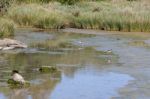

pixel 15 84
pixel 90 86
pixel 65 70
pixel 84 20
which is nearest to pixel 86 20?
pixel 84 20

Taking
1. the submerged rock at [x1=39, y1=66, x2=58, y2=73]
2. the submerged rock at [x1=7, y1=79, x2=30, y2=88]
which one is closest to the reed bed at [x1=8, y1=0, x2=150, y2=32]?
the submerged rock at [x1=39, y1=66, x2=58, y2=73]

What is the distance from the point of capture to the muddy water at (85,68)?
929 centimetres

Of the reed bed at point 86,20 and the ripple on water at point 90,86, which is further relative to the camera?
the reed bed at point 86,20

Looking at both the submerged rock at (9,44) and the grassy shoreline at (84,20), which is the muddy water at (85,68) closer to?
the submerged rock at (9,44)

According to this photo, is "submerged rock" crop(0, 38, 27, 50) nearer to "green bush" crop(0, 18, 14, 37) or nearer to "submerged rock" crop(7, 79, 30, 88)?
"green bush" crop(0, 18, 14, 37)

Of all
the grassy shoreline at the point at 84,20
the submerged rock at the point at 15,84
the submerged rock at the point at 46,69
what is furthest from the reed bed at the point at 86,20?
the submerged rock at the point at 15,84

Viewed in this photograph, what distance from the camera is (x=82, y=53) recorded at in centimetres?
1529

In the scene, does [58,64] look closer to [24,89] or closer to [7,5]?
[24,89]

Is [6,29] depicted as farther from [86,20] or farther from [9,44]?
[86,20]

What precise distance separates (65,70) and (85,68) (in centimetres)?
66

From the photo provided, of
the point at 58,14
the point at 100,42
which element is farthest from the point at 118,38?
the point at 58,14

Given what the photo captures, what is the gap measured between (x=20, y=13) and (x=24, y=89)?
14.9m

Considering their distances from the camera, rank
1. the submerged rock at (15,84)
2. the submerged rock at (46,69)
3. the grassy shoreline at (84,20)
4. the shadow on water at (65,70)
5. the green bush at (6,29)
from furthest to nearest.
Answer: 1. the grassy shoreline at (84,20)
2. the green bush at (6,29)
3. the submerged rock at (46,69)
4. the submerged rock at (15,84)
5. the shadow on water at (65,70)

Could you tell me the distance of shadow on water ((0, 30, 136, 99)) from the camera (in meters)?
9.25
